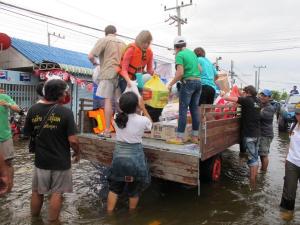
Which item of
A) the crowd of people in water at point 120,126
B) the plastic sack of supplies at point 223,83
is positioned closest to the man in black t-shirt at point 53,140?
the crowd of people in water at point 120,126

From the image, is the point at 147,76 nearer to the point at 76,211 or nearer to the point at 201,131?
the point at 201,131

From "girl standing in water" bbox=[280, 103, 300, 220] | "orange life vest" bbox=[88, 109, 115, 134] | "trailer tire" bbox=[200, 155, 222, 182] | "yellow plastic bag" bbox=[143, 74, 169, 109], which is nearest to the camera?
"girl standing in water" bbox=[280, 103, 300, 220]

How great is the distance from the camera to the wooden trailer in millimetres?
4285

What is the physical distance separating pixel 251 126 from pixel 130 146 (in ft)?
9.69

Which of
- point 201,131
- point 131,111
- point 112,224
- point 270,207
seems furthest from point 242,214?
point 131,111

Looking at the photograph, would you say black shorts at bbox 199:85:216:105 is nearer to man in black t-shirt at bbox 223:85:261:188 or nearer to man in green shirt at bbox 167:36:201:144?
man in black t-shirt at bbox 223:85:261:188

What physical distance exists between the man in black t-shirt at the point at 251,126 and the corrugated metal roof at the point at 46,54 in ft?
37.2

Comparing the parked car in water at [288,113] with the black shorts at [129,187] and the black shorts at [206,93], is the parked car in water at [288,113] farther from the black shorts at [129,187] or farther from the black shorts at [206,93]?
the black shorts at [129,187]

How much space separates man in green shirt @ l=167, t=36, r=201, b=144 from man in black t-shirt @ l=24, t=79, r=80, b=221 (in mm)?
1791

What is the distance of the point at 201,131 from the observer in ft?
14.8

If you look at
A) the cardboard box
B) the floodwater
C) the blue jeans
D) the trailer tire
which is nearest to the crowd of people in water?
the blue jeans

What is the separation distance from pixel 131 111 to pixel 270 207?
2678mm

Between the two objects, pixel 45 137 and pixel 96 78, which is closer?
pixel 45 137

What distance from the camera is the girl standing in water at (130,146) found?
426 centimetres
